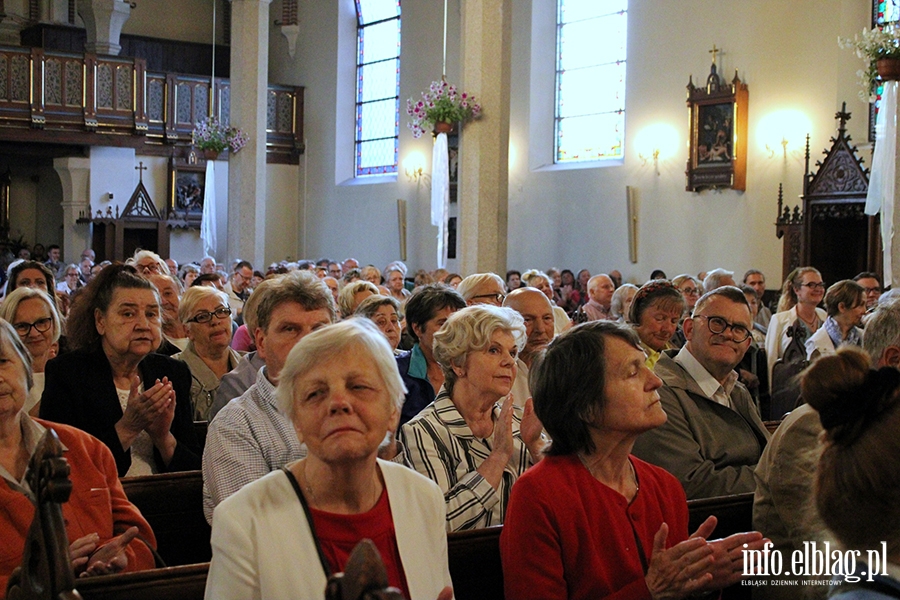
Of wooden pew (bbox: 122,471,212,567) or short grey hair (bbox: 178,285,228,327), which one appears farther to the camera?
short grey hair (bbox: 178,285,228,327)

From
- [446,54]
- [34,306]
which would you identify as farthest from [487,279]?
[446,54]

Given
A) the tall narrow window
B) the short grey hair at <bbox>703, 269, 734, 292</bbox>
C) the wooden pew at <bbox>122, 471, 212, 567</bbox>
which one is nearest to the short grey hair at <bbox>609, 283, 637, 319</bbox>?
the short grey hair at <bbox>703, 269, 734, 292</bbox>

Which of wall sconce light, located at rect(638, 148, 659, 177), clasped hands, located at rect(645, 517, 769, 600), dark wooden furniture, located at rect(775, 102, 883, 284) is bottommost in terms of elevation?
clasped hands, located at rect(645, 517, 769, 600)

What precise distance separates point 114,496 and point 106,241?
14528mm

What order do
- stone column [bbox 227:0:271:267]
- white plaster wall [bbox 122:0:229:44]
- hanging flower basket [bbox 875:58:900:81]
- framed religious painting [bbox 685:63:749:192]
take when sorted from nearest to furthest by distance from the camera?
hanging flower basket [bbox 875:58:900:81] → framed religious painting [bbox 685:63:749:192] → stone column [bbox 227:0:271:267] → white plaster wall [bbox 122:0:229:44]

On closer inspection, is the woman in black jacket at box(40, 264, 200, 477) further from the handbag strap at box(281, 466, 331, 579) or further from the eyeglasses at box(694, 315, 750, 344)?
the eyeglasses at box(694, 315, 750, 344)

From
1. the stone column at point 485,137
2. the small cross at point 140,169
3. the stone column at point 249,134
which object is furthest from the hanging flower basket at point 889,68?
the small cross at point 140,169

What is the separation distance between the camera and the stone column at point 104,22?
17406 millimetres

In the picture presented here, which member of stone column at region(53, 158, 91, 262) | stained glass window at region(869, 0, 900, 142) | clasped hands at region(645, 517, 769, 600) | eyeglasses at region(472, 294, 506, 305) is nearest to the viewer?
clasped hands at region(645, 517, 769, 600)

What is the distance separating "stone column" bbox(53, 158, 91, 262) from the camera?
54.5 ft

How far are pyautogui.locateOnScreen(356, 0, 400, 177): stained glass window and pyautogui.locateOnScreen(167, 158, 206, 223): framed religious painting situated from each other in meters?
2.93

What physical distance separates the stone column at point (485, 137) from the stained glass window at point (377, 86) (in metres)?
7.81

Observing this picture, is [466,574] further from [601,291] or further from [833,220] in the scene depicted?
[833,220]

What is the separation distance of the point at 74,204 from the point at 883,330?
1553 centimetres
